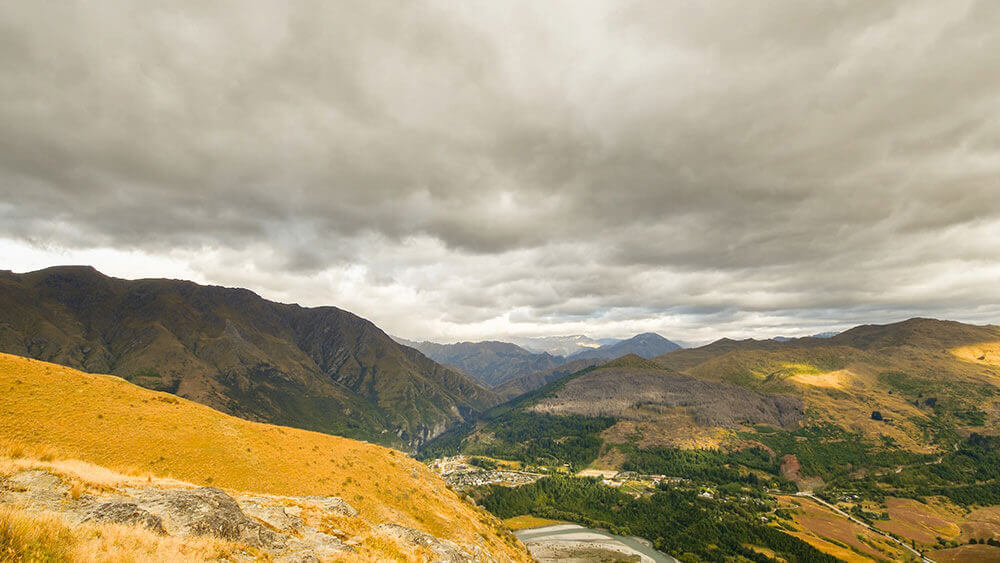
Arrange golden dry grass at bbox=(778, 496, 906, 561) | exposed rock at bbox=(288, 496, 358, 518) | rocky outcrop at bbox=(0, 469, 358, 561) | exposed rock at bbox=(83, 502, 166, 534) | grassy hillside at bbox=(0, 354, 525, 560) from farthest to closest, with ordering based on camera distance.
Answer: golden dry grass at bbox=(778, 496, 906, 561)
exposed rock at bbox=(288, 496, 358, 518)
grassy hillside at bbox=(0, 354, 525, 560)
rocky outcrop at bbox=(0, 469, 358, 561)
exposed rock at bbox=(83, 502, 166, 534)

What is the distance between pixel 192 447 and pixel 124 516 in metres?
30.9

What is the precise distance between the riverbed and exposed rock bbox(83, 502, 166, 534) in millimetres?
156067

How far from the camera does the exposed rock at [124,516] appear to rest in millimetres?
19578

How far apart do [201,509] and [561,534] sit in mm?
197281

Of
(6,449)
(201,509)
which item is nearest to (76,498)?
(201,509)

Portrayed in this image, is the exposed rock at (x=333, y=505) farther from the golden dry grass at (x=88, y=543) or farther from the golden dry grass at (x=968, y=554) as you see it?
the golden dry grass at (x=968, y=554)

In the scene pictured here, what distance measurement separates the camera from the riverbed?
150250mm

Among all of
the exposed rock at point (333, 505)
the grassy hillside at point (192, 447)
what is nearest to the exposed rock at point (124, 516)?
the grassy hillside at point (192, 447)

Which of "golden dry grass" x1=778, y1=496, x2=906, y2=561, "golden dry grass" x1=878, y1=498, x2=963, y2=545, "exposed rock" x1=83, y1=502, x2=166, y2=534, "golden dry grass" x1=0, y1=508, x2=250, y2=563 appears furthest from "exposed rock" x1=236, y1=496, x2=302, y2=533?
"golden dry grass" x1=878, y1=498, x2=963, y2=545

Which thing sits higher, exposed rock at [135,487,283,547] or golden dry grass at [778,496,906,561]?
exposed rock at [135,487,283,547]

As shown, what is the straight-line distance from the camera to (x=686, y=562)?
150625 millimetres

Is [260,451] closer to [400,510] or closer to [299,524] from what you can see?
[400,510]

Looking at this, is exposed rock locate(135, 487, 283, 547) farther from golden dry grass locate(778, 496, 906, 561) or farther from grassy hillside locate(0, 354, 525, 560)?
golden dry grass locate(778, 496, 906, 561)

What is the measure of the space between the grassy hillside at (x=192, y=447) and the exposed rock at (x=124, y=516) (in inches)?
512
